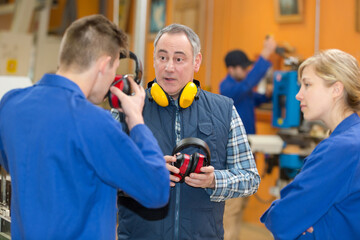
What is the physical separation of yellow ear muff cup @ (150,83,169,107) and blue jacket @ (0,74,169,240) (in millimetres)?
548

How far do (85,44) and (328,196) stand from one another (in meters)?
0.94

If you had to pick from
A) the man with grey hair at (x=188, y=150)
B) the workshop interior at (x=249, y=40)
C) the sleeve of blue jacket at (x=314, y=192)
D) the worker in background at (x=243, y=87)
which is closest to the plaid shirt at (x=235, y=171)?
the man with grey hair at (x=188, y=150)

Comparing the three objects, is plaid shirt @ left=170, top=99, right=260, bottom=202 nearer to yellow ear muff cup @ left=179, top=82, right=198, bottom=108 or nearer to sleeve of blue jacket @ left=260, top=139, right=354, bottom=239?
yellow ear muff cup @ left=179, top=82, right=198, bottom=108

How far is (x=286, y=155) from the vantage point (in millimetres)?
3891

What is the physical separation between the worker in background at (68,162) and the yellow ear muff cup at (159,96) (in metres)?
0.51

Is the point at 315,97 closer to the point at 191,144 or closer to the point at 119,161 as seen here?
the point at 191,144

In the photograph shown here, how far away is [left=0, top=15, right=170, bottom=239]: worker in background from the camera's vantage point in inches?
49.4

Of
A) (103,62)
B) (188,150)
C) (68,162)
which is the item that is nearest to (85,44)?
(103,62)

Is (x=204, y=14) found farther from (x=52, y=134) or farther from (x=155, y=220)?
(x=52, y=134)

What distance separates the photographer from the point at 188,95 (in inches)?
72.0

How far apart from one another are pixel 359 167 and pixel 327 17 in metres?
3.34

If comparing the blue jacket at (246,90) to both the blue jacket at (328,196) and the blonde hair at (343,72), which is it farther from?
the blue jacket at (328,196)

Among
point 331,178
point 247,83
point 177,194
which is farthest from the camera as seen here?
point 247,83

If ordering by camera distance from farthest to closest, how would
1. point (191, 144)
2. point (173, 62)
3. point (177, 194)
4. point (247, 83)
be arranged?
point (247, 83), point (173, 62), point (177, 194), point (191, 144)
